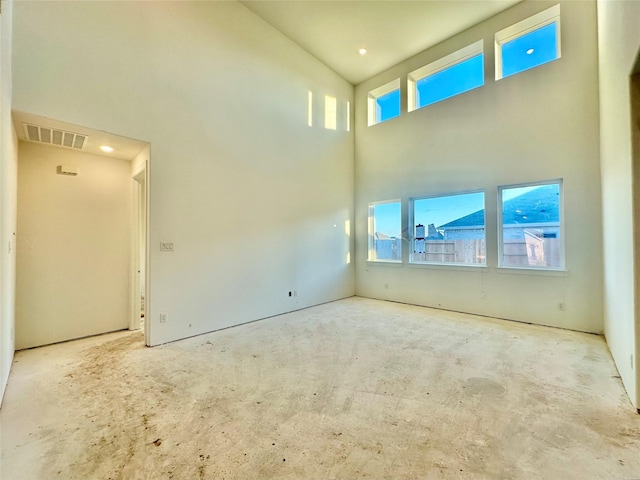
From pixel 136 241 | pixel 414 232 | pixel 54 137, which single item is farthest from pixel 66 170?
pixel 414 232

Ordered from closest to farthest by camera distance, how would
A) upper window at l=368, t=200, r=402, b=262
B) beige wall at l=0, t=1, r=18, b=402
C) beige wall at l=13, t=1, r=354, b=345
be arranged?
1. beige wall at l=0, t=1, r=18, b=402
2. beige wall at l=13, t=1, r=354, b=345
3. upper window at l=368, t=200, r=402, b=262

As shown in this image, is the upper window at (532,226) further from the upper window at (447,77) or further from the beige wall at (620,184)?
the upper window at (447,77)

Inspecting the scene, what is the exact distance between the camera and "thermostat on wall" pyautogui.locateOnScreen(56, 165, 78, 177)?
3.70 meters

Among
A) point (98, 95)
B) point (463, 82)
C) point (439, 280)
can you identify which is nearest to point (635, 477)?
point (439, 280)

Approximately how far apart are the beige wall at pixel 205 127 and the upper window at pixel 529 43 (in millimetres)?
3222

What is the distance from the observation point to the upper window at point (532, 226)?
4.23 meters

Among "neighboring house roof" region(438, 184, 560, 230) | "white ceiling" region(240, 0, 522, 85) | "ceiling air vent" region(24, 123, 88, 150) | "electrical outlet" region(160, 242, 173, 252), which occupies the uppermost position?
"white ceiling" region(240, 0, 522, 85)

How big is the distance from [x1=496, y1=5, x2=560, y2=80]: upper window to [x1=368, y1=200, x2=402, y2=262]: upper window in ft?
9.53

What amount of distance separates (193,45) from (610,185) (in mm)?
5422

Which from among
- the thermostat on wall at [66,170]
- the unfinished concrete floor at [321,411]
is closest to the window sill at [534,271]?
the unfinished concrete floor at [321,411]

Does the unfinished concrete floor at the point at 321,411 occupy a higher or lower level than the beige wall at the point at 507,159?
lower

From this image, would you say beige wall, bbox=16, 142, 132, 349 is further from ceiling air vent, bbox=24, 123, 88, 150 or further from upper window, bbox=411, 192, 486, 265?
upper window, bbox=411, 192, 486, 265

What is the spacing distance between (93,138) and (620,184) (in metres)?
5.49

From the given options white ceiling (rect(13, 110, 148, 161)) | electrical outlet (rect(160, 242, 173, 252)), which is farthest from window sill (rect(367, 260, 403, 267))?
white ceiling (rect(13, 110, 148, 161))
